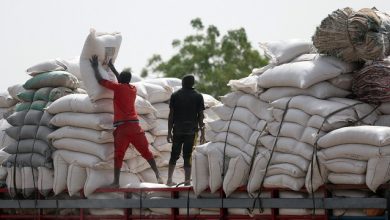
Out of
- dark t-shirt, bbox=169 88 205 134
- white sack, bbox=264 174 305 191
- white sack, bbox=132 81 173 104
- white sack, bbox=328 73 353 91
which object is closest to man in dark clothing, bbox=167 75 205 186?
dark t-shirt, bbox=169 88 205 134

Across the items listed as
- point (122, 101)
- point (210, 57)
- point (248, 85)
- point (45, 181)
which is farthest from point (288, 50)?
point (210, 57)

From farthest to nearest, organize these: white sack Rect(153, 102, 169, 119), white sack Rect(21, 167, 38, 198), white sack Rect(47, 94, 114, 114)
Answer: white sack Rect(153, 102, 169, 119) < white sack Rect(21, 167, 38, 198) < white sack Rect(47, 94, 114, 114)

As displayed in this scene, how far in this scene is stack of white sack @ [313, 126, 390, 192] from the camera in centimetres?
706

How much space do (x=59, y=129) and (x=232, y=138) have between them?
8.12ft

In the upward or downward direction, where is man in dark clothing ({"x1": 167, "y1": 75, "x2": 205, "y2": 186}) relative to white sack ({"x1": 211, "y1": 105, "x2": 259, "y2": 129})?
downward

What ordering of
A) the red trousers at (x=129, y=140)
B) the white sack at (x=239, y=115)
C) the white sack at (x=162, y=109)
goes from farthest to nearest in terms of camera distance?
1. the white sack at (x=162, y=109)
2. the red trousers at (x=129, y=140)
3. the white sack at (x=239, y=115)

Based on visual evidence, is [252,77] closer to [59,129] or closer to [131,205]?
[131,205]

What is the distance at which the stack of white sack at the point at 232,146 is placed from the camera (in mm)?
8431

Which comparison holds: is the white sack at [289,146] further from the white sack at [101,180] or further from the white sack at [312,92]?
the white sack at [101,180]

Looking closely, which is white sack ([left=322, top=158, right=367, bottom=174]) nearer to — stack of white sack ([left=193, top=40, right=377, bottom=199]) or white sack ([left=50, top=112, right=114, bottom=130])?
stack of white sack ([left=193, top=40, right=377, bottom=199])

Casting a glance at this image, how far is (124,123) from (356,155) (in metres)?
3.40

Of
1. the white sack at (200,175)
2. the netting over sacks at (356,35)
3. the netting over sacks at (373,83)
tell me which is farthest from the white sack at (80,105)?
the netting over sacks at (373,83)

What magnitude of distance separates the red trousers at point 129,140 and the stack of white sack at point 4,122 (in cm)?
190

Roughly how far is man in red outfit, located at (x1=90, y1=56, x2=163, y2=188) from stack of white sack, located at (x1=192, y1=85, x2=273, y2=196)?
138 cm
